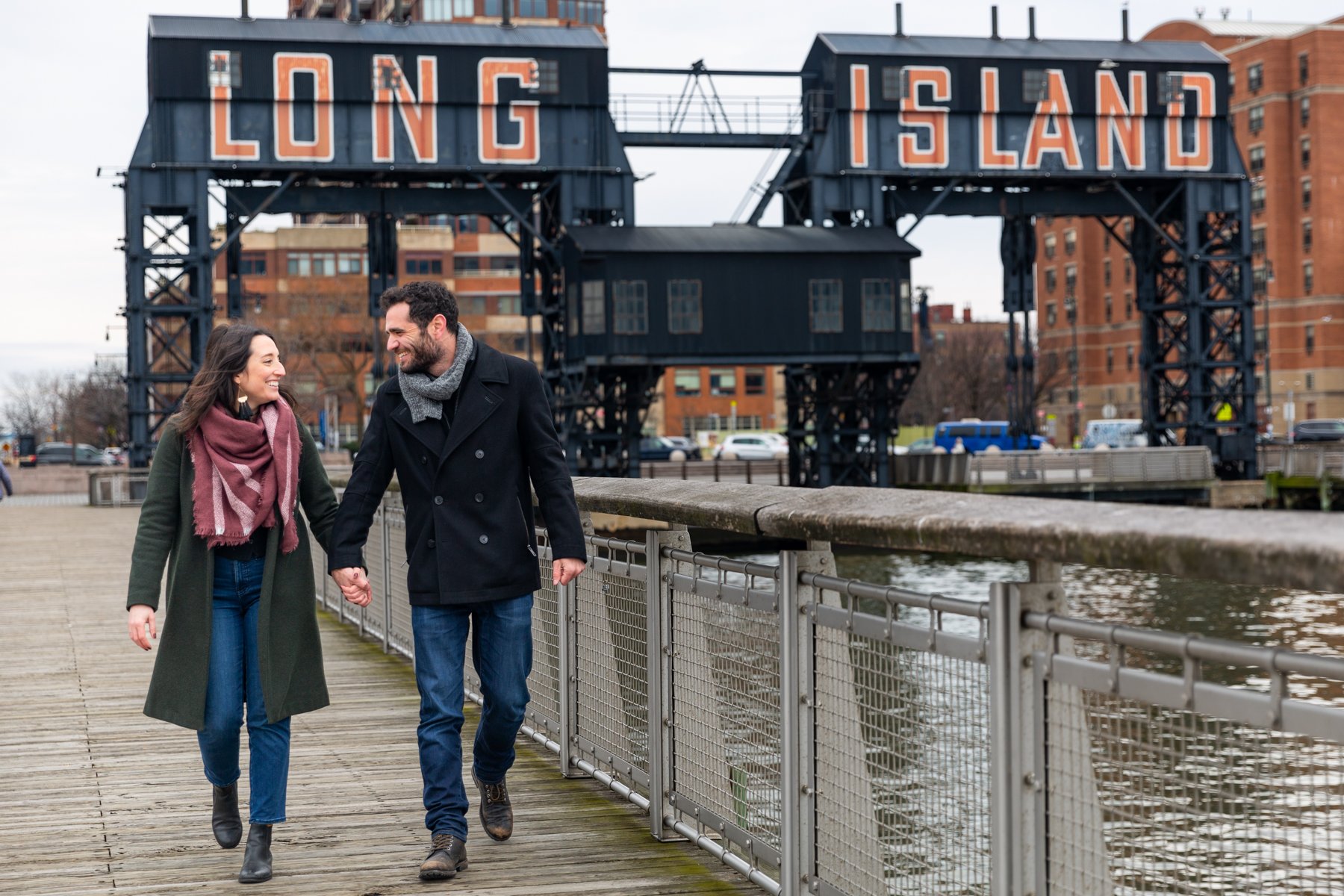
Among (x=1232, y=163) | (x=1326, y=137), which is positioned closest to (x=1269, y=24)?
(x=1326, y=137)

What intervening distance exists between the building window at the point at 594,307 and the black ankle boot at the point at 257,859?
4169 centimetres

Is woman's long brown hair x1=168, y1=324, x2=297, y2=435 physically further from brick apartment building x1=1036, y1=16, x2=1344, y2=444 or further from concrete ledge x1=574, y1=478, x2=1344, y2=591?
brick apartment building x1=1036, y1=16, x2=1344, y2=444

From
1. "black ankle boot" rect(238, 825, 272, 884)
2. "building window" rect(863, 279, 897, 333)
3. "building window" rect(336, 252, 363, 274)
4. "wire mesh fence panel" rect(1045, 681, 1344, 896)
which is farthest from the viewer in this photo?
"building window" rect(336, 252, 363, 274)

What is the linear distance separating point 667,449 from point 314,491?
79086mm

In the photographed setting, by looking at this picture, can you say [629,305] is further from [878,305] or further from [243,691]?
[243,691]

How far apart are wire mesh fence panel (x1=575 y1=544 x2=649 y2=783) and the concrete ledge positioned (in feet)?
5.33

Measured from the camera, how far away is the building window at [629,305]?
155ft

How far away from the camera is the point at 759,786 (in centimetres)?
593

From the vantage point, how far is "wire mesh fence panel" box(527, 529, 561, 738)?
822 centimetres

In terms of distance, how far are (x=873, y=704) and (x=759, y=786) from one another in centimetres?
122

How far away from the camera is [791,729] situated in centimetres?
514

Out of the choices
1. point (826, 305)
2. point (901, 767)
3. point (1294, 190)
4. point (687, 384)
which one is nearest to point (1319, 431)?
point (1294, 190)

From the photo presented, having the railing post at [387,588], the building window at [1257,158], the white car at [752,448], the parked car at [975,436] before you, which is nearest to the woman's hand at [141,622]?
the railing post at [387,588]

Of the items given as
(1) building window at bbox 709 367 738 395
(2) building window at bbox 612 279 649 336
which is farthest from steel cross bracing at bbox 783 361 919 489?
(1) building window at bbox 709 367 738 395
